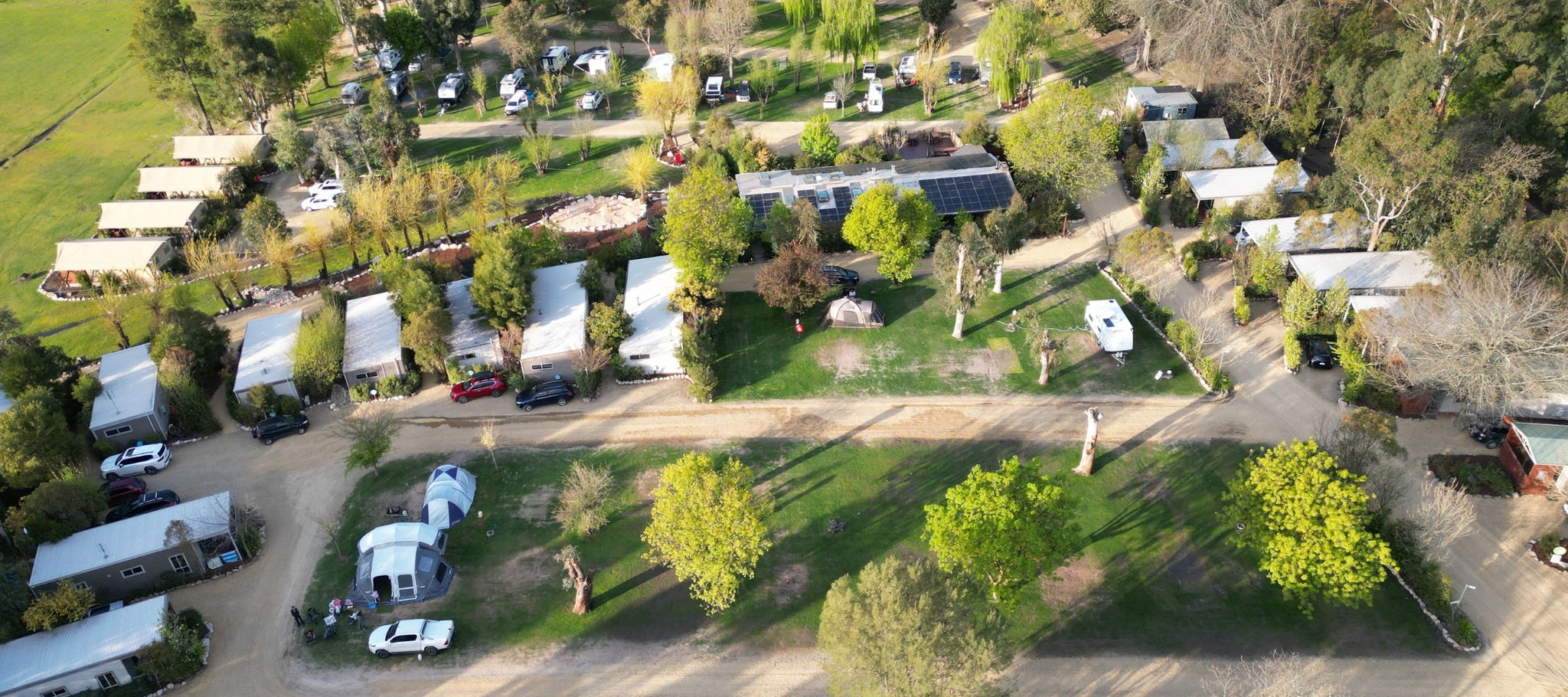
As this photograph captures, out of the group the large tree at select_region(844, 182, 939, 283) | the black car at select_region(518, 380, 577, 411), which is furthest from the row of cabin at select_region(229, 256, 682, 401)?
the large tree at select_region(844, 182, 939, 283)

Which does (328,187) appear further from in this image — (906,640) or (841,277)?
(906,640)

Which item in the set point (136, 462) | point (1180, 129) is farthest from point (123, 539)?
point (1180, 129)

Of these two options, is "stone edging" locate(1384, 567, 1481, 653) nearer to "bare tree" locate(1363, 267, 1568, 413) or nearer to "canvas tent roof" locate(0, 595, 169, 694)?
"bare tree" locate(1363, 267, 1568, 413)

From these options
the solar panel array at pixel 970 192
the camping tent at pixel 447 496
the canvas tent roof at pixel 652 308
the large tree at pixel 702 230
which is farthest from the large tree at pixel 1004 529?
the solar panel array at pixel 970 192

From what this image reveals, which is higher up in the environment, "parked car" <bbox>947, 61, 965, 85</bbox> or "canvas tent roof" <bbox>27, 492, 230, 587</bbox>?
"parked car" <bbox>947, 61, 965, 85</bbox>

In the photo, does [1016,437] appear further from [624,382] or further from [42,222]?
[42,222]

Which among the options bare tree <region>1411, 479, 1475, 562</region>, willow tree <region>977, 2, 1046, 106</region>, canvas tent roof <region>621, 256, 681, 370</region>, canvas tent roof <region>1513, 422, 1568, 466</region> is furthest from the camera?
willow tree <region>977, 2, 1046, 106</region>
